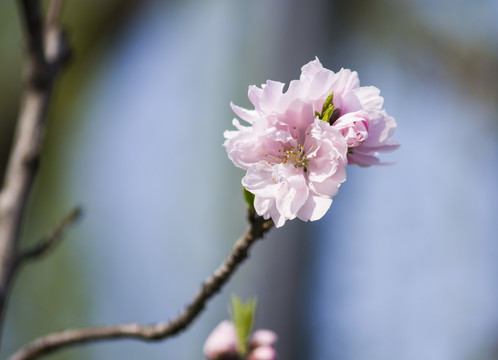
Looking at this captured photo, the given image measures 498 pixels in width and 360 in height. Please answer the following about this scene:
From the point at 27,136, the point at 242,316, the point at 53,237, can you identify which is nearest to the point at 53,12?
the point at 27,136

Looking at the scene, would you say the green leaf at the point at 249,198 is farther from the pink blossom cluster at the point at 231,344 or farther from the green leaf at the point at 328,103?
the pink blossom cluster at the point at 231,344

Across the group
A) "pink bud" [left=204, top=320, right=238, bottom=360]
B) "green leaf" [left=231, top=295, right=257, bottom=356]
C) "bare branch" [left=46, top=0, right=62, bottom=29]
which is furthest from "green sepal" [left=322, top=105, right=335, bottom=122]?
"bare branch" [left=46, top=0, right=62, bottom=29]

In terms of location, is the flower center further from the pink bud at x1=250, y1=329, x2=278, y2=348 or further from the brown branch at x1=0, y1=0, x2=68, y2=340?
the brown branch at x1=0, y1=0, x2=68, y2=340

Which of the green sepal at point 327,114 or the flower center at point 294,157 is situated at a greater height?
the green sepal at point 327,114

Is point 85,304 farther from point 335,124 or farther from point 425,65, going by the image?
point 335,124

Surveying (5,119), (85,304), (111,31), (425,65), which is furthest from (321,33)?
(85,304)

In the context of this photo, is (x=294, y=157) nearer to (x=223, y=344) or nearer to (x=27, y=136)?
(x=223, y=344)

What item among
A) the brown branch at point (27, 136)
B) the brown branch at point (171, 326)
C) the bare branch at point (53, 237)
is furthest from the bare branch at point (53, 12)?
the brown branch at point (171, 326)
